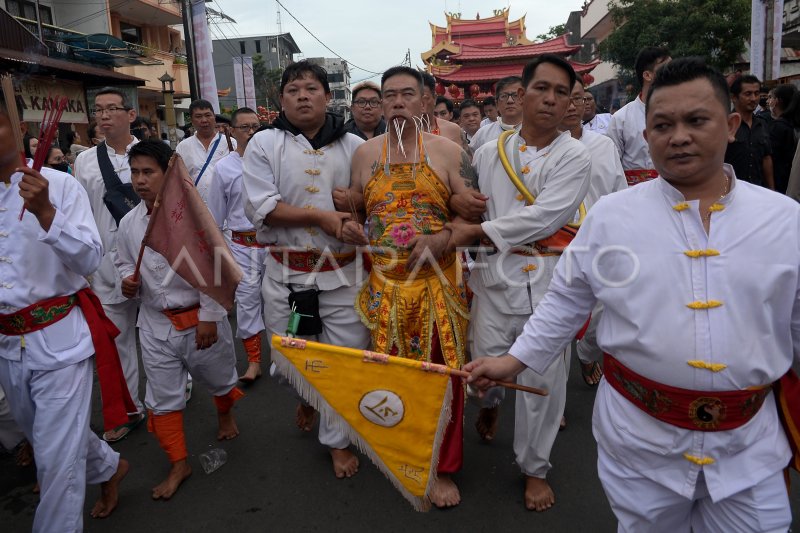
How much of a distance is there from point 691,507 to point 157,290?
8.92 feet

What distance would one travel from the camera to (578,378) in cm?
446

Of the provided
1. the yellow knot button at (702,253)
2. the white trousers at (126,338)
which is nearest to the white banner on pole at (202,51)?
the white trousers at (126,338)

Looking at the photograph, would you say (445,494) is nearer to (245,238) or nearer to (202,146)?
(245,238)

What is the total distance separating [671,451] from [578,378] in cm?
287

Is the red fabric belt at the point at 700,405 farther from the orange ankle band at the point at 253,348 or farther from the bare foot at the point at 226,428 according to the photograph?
the orange ankle band at the point at 253,348

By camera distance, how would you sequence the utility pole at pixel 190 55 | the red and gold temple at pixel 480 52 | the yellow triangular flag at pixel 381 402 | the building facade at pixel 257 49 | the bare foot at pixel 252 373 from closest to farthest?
the yellow triangular flag at pixel 381 402
the bare foot at pixel 252 373
the utility pole at pixel 190 55
the red and gold temple at pixel 480 52
the building facade at pixel 257 49

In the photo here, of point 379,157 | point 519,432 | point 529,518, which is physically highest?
point 379,157

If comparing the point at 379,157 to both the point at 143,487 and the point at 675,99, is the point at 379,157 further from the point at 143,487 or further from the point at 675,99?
the point at 143,487

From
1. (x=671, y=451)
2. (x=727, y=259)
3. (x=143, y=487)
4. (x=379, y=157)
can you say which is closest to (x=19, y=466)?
(x=143, y=487)

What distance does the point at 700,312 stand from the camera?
1.59 m

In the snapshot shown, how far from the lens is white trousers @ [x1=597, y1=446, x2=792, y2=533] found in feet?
5.25

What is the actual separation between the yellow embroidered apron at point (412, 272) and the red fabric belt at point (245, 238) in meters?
2.26

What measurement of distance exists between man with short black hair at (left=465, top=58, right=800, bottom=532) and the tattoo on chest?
1379 millimetres

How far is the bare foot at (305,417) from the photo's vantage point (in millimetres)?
3770
